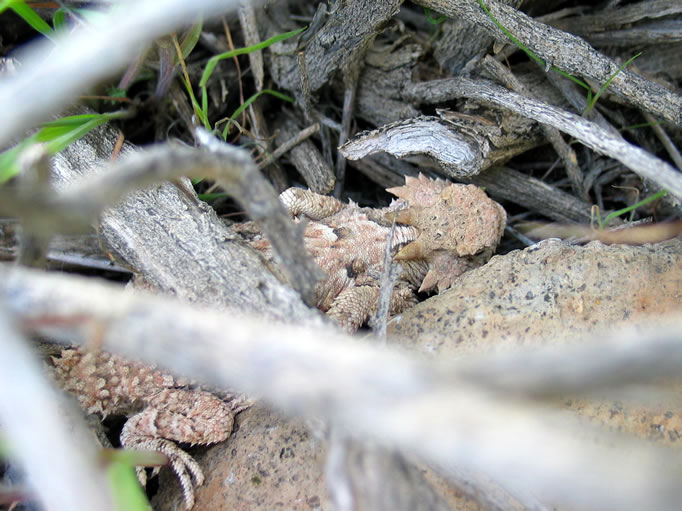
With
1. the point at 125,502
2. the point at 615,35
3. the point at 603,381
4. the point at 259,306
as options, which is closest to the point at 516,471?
the point at 603,381

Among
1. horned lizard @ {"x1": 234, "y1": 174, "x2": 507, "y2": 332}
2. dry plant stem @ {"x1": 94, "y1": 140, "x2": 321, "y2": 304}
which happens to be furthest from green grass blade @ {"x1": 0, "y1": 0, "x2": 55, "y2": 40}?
horned lizard @ {"x1": 234, "y1": 174, "x2": 507, "y2": 332}

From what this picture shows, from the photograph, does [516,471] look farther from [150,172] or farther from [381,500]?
[150,172]

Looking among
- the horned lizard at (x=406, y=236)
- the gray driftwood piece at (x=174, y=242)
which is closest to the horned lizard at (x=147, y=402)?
the gray driftwood piece at (x=174, y=242)

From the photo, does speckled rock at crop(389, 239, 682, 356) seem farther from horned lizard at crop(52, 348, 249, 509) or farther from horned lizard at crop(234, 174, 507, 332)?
horned lizard at crop(52, 348, 249, 509)

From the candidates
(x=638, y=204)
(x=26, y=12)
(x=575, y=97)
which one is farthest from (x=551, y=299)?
(x=26, y=12)

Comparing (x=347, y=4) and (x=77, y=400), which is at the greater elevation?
(x=347, y=4)

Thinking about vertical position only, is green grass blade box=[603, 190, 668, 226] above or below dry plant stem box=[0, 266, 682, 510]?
below

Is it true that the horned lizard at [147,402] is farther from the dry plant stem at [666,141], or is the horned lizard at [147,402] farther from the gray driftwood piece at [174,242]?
the dry plant stem at [666,141]
